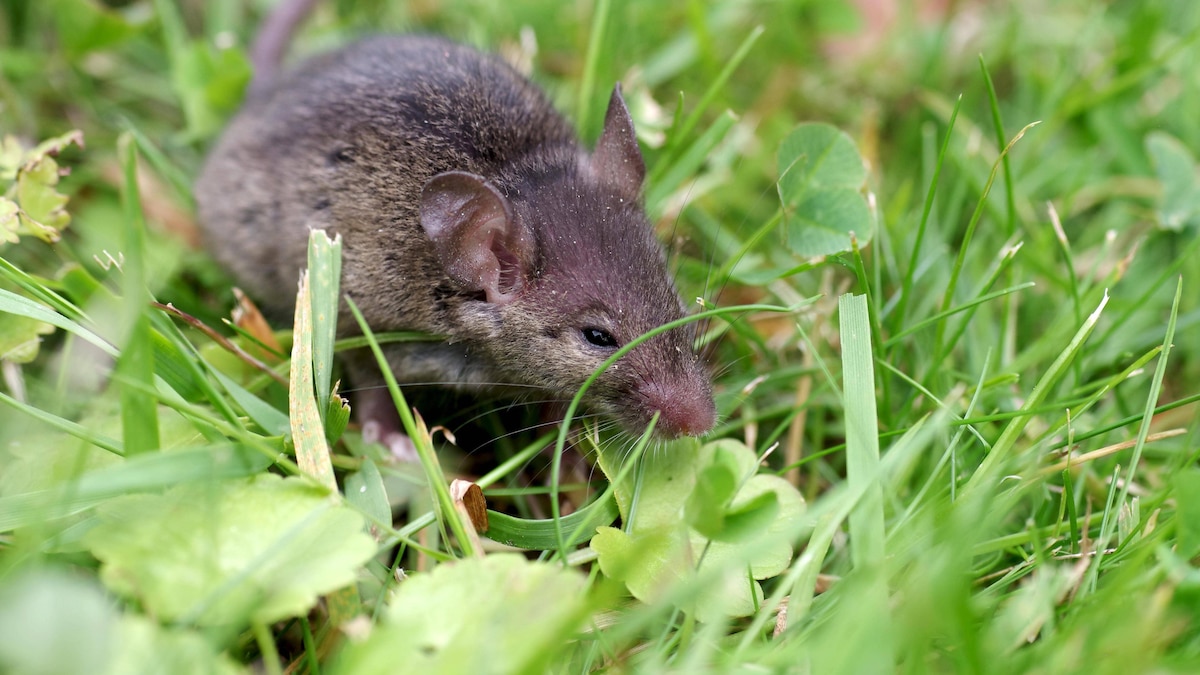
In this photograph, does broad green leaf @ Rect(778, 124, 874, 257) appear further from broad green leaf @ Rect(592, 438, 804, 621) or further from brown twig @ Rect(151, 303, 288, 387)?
brown twig @ Rect(151, 303, 288, 387)

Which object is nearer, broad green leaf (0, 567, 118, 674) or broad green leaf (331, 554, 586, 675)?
broad green leaf (0, 567, 118, 674)

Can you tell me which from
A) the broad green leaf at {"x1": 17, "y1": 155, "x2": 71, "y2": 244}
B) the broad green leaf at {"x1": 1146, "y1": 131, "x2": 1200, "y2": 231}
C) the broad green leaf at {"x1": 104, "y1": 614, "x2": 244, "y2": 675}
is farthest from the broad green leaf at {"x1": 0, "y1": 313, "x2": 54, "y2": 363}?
the broad green leaf at {"x1": 1146, "y1": 131, "x2": 1200, "y2": 231}

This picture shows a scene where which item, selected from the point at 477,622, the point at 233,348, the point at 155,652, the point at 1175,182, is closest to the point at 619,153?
the point at 233,348

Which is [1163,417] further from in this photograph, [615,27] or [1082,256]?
[615,27]

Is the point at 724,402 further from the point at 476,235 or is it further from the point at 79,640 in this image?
the point at 79,640

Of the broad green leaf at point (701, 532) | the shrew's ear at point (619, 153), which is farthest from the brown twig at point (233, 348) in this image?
the shrew's ear at point (619, 153)
